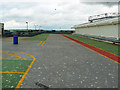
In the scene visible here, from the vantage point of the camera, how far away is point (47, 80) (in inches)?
166

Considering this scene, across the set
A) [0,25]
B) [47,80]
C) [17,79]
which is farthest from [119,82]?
[0,25]

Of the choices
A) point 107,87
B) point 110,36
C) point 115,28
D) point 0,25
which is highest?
point 0,25

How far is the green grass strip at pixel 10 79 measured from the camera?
3775 millimetres

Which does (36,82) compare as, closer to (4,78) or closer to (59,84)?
(59,84)

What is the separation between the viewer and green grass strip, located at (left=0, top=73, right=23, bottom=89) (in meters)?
3.78

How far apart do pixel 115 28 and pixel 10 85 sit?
18433mm

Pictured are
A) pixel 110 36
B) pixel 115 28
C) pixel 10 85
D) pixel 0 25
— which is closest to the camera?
pixel 10 85

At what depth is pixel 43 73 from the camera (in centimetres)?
489

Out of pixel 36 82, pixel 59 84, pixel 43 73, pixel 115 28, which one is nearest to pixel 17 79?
pixel 36 82

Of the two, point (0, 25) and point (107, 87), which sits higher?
point (0, 25)

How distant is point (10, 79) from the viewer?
4.21 m

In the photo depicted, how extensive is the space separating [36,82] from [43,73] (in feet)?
2.85

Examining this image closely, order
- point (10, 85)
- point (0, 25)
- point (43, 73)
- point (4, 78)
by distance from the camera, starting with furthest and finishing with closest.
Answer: point (0, 25), point (43, 73), point (4, 78), point (10, 85)

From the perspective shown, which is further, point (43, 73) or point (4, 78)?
point (43, 73)
